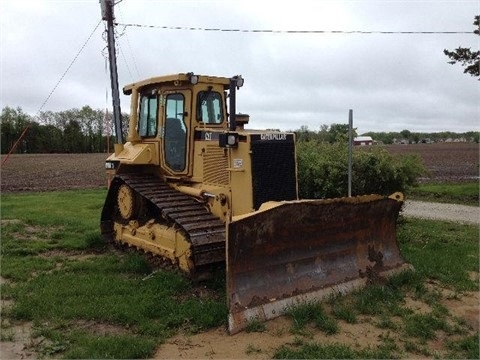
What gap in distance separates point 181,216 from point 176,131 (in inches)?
69.8

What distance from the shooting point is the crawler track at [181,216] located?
667cm

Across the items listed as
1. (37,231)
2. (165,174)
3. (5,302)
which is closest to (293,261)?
(165,174)

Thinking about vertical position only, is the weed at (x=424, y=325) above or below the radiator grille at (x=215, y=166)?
below

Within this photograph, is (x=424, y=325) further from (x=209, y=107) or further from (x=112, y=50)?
(x=112, y=50)

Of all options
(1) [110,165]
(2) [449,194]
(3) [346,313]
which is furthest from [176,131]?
(2) [449,194]

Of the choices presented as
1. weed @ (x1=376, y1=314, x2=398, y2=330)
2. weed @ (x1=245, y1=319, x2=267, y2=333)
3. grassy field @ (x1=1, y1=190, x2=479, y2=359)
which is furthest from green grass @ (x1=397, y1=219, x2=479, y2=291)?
weed @ (x1=245, y1=319, x2=267, y2=333)

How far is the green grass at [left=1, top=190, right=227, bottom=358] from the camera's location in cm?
519

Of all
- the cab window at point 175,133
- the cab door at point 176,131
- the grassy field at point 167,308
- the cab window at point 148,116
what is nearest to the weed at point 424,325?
the grassy field at point 167,308

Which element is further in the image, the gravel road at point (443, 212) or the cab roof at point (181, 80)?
the gravel road at point (443, 212)

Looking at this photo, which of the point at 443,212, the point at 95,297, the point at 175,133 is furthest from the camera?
the point at 443,212

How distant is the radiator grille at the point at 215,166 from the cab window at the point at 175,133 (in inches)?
22.3

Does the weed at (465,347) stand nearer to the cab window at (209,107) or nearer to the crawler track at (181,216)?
the crawler track at (181,216)

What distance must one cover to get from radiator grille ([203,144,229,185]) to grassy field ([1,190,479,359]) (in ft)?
4.95

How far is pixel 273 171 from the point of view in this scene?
7.21 meters
